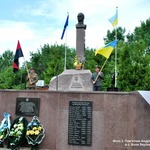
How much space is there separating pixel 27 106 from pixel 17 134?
108 centimetres

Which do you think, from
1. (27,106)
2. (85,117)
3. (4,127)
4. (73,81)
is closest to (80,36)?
(73,81)

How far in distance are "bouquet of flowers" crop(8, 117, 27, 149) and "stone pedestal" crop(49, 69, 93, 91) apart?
93.9 inches

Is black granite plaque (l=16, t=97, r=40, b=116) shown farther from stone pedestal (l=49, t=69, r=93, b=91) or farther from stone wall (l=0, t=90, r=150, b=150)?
stone pedestal (l=49, t=69, r=93, b=91)

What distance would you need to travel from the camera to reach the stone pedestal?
1130cm

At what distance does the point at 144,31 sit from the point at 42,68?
566 inches

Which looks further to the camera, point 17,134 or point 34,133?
point 17,134

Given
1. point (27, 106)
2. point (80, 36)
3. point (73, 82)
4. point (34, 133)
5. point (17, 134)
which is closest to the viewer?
point (34, 133)

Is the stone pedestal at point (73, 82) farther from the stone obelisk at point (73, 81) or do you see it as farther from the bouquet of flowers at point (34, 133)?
the bouquet of flowers at point (34, 133)

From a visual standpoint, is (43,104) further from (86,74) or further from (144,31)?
(144,31)

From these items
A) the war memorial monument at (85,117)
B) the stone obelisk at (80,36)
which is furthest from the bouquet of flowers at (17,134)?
the stone obelisk at (80,36)

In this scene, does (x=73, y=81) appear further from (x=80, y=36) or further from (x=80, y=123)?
(x=80, y=36)

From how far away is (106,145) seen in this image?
29.1 feet

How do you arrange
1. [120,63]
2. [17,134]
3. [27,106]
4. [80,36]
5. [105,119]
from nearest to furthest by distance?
[105,119]
[17,134]
[27,106]
[80,36]
[120,63]

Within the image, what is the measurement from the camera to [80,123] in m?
9.13
